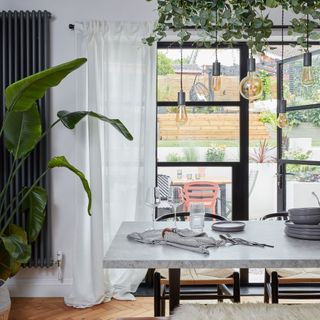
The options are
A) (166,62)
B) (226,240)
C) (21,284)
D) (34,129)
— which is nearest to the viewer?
(226,240)


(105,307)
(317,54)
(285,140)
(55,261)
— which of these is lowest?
(105,307)

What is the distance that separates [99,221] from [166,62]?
154cm

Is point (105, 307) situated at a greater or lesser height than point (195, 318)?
lesser

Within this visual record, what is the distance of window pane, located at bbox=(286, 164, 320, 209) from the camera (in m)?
3.78

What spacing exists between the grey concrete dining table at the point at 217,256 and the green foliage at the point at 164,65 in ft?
6.84

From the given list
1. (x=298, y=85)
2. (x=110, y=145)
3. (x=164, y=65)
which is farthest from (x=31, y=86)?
(x=298, y=85)

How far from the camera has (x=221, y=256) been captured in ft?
6.32

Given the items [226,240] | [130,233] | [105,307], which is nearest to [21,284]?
[105,307]

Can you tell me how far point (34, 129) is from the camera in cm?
318

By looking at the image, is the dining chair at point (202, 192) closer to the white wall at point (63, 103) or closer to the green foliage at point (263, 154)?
the green foliage at point (263, 154)

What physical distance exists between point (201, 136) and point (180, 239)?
6.54ft

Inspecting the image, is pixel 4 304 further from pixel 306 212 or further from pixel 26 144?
pixel 306 212

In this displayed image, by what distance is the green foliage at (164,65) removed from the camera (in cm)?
400

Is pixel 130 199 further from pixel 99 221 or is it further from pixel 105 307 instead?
pixel 105 307
